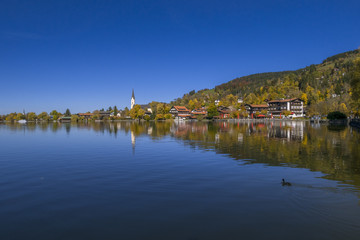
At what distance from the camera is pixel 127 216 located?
9.91m

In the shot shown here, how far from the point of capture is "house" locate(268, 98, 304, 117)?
154188mm

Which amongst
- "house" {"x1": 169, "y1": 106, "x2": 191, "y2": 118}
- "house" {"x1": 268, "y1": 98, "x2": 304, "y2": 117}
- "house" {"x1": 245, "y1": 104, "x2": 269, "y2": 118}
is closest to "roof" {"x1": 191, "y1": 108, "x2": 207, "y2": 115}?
"house" {"x1": 169, "y1": 106, "x2": 191, "y2": 118}

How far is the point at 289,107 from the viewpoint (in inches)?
6093

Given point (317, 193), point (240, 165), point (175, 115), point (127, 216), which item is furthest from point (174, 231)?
point (175, 115)

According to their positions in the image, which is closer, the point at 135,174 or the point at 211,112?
the point at 135,174

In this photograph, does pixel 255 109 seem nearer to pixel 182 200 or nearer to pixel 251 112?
pixel 251 112

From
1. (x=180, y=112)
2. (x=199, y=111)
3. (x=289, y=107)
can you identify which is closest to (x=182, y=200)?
(x=289, y=107)

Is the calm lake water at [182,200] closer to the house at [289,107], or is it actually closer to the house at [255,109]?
the house at [289,107]

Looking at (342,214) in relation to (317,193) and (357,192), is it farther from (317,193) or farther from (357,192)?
(357,192)

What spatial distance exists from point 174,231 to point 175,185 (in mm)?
5704

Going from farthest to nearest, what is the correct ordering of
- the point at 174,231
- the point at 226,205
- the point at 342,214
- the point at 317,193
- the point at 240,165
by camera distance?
the point at 240,165, the point at 317,193, the point at 226,205, the point at 342,214, the point at 174,231

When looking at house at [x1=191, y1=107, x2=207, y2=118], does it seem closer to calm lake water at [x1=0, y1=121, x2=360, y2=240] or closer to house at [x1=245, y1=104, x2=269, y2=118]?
house at [x1=245, y1=104, x2=269, y2=118]

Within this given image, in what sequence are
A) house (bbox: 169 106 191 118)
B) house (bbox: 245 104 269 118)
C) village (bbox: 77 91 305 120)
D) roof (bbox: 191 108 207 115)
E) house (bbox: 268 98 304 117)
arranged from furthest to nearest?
roof (bbox: 191 108 207 115)
house (bbox: 169 106 191 118)
house (bbox: 245 104 269 118)
village (bbox: 77 91 305 120)
house (bbox: 268 98 304 117)

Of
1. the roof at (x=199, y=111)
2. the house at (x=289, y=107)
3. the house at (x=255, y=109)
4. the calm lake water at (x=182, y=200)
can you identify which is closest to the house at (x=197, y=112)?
the roof at (x=199, y=111)
